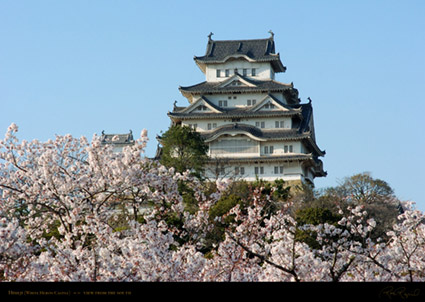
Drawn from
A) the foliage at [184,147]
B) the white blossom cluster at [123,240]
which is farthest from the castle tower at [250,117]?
the white blossom cluster at [123,240]

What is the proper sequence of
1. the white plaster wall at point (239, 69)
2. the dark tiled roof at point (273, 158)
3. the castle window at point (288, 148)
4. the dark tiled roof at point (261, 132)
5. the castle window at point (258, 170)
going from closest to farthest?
the dark tiled roof at point (273, 158)
the dark tiled roof at point (261, 132)
the castle window at point (258, 170)
the castle window at point (288, 148)
the white plaster wall at point (239, 69)

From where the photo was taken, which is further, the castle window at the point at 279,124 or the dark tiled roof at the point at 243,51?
the dark tiled roof at the point at 243,51

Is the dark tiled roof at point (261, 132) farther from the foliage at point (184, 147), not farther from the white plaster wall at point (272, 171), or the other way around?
the foliage at point (184, 147)

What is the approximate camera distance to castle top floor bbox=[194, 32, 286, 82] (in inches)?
2322

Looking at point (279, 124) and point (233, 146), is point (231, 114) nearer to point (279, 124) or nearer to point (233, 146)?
point (233, 146)

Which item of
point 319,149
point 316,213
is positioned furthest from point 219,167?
point 316,213

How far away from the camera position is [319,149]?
5900 centimetres

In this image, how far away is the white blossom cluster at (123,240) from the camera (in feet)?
34.2

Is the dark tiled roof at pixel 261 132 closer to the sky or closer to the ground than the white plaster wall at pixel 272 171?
closer to the sky

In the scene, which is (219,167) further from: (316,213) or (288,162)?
(316,213)

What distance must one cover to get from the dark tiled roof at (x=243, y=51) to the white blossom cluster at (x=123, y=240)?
4296 cm

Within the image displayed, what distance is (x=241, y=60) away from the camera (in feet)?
196

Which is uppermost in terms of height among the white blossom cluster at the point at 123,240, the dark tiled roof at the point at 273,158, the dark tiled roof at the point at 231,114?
the dark tiled roof at the point at 231,114
